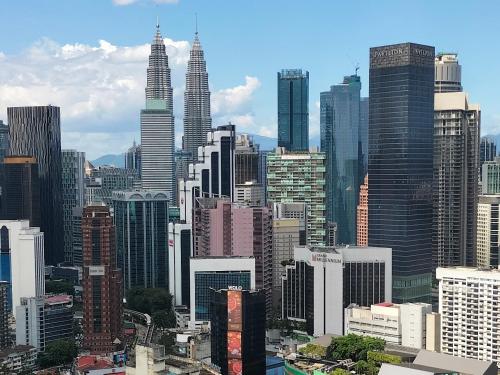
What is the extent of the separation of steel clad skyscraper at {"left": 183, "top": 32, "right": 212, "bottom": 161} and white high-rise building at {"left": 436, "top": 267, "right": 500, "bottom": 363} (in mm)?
64067

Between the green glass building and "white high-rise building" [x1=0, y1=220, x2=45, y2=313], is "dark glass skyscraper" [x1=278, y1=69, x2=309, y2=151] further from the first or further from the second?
"white high-rise building" [x1=0, y1=220, x2=45, y2=313]

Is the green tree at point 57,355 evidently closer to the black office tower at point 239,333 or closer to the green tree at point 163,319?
the green tree at point 163,319

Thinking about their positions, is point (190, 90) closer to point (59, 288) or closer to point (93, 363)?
point (59, 288)

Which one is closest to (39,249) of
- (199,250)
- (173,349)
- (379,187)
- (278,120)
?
(199,250)

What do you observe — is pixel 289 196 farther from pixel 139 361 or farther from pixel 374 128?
pixel 139 361

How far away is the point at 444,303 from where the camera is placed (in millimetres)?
27922

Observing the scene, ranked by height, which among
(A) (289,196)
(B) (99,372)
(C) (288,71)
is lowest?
(B) (99,372)

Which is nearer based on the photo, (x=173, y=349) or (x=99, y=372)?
(x=99, y=372)

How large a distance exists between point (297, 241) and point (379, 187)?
21.0ft

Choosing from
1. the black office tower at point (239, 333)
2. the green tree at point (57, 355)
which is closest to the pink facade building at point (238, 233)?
the green tree at point (57, 355)

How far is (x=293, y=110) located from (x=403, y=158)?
34329 millimetres

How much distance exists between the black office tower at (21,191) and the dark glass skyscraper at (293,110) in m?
24.8

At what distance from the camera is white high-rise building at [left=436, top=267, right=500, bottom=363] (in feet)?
88.1

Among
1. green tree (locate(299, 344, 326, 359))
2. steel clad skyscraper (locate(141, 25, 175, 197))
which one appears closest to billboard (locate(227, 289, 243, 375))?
green tree (locate(299, 344, 326, 359))
